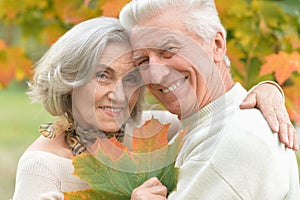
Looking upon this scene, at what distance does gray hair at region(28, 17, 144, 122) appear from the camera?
2.02 metres

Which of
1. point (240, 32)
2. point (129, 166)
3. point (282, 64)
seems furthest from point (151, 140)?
point (240, 32)

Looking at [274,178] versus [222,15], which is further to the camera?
[222,15]

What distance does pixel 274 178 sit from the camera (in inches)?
69.7

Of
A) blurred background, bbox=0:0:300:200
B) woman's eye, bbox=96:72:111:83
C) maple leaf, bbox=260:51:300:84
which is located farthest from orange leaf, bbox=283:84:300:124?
woman's eye, bbox=96:72:111:83

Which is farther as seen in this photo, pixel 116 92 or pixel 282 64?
pixel 282 64

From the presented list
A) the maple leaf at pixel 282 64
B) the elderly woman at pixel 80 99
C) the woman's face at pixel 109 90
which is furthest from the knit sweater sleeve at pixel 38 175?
the maple leaf at pixel 282 64

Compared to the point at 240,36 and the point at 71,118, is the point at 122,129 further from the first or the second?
the point at 240,36

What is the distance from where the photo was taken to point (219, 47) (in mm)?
2018

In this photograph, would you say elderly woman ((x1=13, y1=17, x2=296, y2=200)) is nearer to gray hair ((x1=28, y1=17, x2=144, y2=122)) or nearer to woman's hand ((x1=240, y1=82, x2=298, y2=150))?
gray hair ((x1=28, y1=17, x2=144, y2=122))

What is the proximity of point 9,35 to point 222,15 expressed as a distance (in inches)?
36.0

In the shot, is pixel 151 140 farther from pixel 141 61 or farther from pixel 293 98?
pixel 293 98

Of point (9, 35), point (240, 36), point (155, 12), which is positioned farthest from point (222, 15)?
point (9, 35)

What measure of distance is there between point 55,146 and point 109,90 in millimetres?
223

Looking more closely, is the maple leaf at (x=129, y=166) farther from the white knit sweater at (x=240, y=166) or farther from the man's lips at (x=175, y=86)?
the man's lips at (x=175, y=86)
